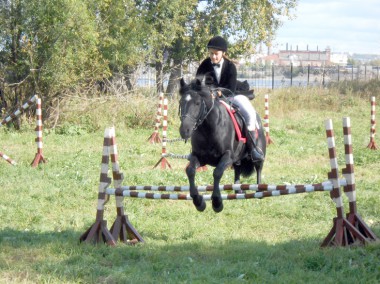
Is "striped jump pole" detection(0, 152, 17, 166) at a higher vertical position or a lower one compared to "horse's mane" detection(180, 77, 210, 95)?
lower

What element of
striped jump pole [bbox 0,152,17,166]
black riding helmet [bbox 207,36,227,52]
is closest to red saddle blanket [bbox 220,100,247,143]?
black riding helmet [bbox 207,36,227,52]

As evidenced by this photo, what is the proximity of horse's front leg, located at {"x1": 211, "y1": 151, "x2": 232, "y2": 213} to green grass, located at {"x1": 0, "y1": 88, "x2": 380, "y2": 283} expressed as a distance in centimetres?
43

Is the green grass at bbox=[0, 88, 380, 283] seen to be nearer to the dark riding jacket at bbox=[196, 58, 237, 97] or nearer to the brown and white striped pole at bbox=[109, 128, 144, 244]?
the brown and white striped pole at bbox=[109, 128, 144, 244]

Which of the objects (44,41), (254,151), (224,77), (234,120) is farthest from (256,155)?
(44,41)

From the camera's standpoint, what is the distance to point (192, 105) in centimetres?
816

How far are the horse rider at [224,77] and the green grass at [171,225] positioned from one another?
4.08 feet

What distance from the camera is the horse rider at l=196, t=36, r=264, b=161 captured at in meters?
9.47

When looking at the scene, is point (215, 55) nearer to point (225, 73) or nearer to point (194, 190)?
point (225, 73)

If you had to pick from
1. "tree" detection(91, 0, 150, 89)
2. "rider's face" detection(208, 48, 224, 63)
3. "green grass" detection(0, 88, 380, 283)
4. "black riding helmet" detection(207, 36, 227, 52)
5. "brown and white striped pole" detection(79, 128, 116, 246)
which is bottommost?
"green grass" detection(0, 88, 380, 283)

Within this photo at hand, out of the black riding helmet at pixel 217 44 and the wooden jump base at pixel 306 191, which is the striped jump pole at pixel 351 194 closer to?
the wooden jump base at pixel 306 191

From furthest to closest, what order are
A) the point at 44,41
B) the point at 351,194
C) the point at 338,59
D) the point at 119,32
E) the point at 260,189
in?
the point at 338,59 → the point at 119,32 → the point at 44,41 → the point at 260,189 → the point at 351,194

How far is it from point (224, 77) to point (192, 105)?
1.81 metres

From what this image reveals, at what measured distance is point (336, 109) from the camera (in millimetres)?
32438

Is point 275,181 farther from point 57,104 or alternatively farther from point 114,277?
point 57,104
